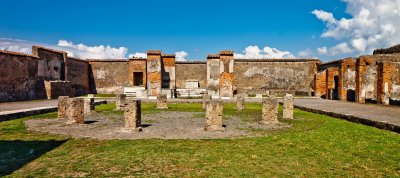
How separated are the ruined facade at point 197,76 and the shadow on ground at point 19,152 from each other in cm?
1252

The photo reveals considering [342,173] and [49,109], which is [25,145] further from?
[49,109]

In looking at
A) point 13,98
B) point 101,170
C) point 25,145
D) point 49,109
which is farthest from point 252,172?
point 13,98

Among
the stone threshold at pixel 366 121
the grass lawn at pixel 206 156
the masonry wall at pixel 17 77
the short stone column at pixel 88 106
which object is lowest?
the grass lawn at pixel 206 156

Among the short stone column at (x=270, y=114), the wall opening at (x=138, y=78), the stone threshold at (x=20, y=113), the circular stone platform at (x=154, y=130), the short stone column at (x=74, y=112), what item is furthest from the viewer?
the wall opening at (x=138, y=78)

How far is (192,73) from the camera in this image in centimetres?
2641

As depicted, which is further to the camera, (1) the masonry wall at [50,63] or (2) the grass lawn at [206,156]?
(1) the masonry wall at [50,63]

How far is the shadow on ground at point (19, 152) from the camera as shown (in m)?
4.16

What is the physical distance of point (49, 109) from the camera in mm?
11430

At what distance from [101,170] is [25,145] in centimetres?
235

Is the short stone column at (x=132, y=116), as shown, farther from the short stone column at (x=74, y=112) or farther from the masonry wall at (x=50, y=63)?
the masonry wall at (x=50, y=63)

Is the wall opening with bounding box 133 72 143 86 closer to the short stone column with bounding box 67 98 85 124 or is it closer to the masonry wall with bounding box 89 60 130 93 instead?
the masonry wall with bounding box 89 60 130 93

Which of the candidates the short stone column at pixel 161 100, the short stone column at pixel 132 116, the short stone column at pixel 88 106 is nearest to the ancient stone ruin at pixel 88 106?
the short stone column at pixel 88 106

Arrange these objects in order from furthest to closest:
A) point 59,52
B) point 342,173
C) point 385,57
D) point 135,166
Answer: point 59,52
point 385,57
point 135,166
point 342,173

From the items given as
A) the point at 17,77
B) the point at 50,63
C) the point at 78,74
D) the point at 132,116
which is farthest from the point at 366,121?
the point at 78,74
